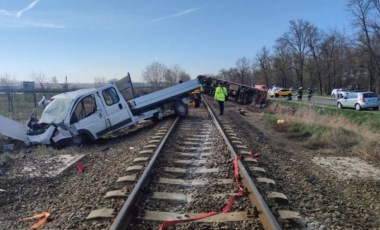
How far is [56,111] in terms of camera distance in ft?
44.3

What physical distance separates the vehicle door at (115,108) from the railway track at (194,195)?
229 inches

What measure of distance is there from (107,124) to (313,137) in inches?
295

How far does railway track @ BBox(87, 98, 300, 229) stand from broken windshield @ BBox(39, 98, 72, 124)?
5236 millimetres

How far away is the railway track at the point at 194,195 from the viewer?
4.75 m

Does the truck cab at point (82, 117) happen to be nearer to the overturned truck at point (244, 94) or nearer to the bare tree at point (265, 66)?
the overturned truck at point (244, 94)

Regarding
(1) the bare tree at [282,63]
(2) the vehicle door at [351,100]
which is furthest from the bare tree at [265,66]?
(2) the vehicle door at [351,100]

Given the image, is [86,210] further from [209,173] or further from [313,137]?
[313,137]

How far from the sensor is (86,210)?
5352mm

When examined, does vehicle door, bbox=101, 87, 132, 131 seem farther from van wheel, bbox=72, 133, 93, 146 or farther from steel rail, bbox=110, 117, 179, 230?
steel rail, bbox=110, 117, 179, 230

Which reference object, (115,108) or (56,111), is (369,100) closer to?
(115,108)

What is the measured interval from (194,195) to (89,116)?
28.6 feet

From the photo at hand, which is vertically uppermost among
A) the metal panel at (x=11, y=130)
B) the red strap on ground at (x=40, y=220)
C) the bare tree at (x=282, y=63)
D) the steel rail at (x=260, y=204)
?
the bare tree at (x=282, y=63)

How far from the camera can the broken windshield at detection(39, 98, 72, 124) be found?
13.2m

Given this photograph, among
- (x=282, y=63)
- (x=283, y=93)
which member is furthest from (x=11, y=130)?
(x=282, y=63)
